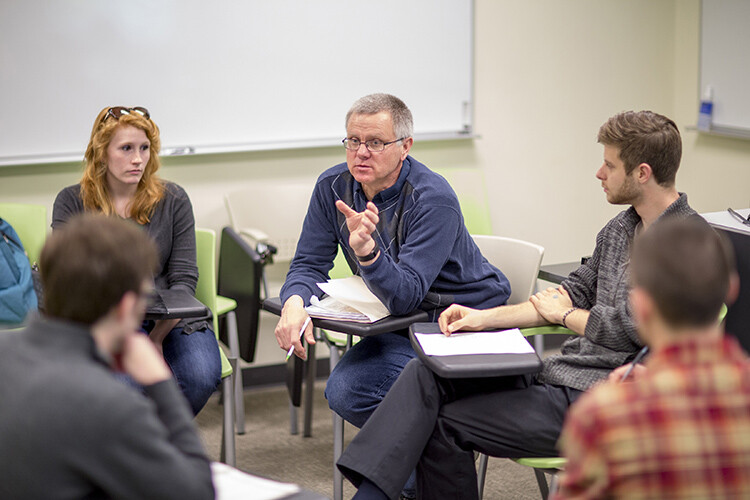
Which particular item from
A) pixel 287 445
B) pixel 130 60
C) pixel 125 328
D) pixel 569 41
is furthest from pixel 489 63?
pixel 125 328

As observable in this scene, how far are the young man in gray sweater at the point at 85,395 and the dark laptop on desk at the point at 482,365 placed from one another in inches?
28.0

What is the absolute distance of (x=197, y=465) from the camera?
1.22m

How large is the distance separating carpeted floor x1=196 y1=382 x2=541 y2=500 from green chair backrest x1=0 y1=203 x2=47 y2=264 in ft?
3.29

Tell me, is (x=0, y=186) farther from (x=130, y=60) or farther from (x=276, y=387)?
(x=276, y=387)

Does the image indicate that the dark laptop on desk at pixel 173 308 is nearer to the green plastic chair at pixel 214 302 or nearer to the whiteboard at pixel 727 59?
the green plastic chair at pixel 214 302

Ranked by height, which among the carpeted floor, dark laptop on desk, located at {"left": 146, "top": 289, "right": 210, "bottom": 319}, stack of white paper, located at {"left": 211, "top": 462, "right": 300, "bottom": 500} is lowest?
the carpeted floor

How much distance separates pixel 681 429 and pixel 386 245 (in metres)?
1.50

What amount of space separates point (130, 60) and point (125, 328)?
2.50m

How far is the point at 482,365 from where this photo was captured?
1.81m

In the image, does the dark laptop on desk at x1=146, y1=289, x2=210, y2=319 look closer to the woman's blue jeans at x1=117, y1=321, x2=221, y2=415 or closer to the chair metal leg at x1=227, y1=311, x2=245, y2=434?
the woman's blue jeans at x1=117, y1=321, x2=221, y2=415

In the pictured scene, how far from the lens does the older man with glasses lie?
2.34 metres

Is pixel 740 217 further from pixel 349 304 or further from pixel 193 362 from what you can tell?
pixel 193 362

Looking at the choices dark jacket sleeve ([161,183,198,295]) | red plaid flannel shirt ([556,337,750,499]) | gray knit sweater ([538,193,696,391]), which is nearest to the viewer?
red plaid flannel shirt ([556,337,750,499])

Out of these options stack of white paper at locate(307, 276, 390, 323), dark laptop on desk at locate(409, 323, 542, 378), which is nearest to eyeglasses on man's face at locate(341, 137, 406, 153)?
stack of white paper at locate(307, 276, 390, 323)
